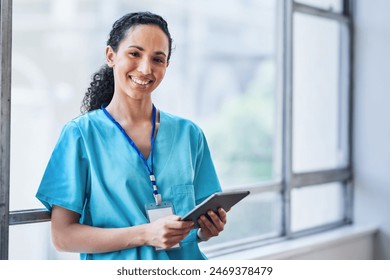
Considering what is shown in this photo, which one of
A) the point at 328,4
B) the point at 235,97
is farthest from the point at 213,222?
the point at 235,97

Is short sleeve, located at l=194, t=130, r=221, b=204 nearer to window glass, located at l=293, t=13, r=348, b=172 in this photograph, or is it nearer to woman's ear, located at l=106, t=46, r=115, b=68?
woman's ear, located at l=106, t=46, r=115, b=68

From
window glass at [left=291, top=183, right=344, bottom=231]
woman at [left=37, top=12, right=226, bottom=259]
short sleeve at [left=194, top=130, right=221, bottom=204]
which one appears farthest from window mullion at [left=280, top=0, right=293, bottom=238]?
woman at [left=37, top=12, right=226, bottom=259]

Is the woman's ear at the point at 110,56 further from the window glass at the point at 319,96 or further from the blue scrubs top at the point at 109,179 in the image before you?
the window glass at the point at 319,96

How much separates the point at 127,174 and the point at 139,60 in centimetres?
30

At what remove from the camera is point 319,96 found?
270 centimetres

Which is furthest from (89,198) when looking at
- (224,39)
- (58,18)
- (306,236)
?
(224,39)

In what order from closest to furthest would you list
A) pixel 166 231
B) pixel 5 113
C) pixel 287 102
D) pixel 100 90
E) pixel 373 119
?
1. pixel 166 231
2. pixel 5 113
3. pixel 100 90
4. pixel 287 102
5. pixel 373 119

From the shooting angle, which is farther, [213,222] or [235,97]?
[235,97]

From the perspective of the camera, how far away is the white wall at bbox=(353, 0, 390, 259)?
2.62m

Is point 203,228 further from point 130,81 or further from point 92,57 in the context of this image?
point 92,57

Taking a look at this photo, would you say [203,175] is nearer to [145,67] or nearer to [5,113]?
[145,67]
